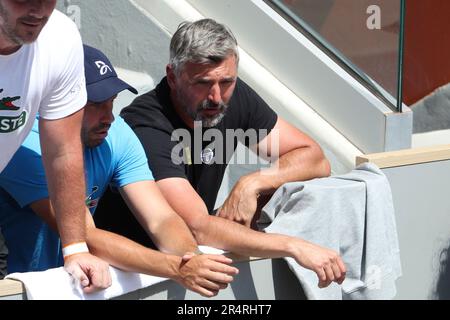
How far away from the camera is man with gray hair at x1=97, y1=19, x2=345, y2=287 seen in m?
3.38

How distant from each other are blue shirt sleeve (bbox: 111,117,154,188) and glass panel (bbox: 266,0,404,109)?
1.96 metres

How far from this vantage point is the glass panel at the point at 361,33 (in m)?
4.98

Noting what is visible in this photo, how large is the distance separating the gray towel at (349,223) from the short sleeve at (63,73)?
3.01 feet

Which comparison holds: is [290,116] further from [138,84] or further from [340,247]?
[340,247]

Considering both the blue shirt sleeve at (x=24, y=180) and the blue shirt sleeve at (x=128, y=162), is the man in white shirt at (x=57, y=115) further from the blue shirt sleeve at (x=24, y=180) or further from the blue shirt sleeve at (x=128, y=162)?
the blue shirt sleeve at (x=128, y=162)

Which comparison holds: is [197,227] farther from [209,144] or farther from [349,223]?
[349,223]

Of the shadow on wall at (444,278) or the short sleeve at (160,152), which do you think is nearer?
A: the short sleeve at (160,152)

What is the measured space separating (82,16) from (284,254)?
98.7 inches

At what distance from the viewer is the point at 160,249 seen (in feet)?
11.0

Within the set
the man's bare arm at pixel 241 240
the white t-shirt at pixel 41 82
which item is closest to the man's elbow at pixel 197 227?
the man's bare arm at pixel 241 240

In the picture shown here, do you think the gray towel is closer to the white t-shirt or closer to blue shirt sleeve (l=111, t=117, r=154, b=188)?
blue shirt sleeve (l=111, t=117, r=154, b=188)

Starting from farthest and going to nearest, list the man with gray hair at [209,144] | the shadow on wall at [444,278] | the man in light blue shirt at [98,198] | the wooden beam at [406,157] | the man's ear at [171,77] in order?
1. the shadow on wall at [444,278]
2. the wooden beam at [406,157]
3. the man's ear at [171,77]
4. the man with gray hair at [209,144]
5. the man in light blue shirt at [98,198]

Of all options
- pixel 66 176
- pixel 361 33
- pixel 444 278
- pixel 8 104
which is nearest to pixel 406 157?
pixel 444 278
